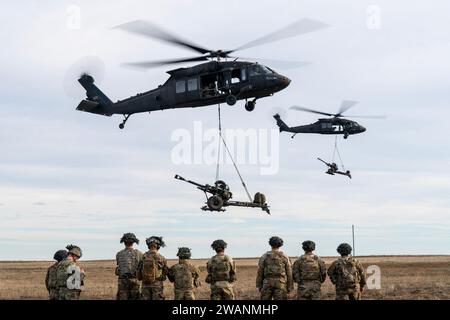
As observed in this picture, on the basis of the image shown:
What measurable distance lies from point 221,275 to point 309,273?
6.21ft

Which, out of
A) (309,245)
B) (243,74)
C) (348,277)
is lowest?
(348,277)

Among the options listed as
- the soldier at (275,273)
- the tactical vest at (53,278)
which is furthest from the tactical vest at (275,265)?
the tactical vest at (53,278)

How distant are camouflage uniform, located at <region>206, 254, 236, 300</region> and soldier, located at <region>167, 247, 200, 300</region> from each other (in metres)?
0.41

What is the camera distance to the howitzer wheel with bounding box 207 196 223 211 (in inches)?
957

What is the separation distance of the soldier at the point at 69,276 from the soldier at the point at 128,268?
34.7 inches

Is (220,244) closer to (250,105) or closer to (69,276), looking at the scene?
(69,276)

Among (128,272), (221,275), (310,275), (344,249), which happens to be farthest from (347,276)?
A: (128,272)

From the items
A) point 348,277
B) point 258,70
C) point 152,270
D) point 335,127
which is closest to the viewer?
point 152,270

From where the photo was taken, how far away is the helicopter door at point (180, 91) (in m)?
27.5

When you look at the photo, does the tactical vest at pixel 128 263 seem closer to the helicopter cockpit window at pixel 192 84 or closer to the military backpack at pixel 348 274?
the military backpack at pixel 348 274

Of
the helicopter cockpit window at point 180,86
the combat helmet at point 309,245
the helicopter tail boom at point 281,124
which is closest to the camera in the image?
the combat helmet at point 309,245

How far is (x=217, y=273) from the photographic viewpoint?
545 inches

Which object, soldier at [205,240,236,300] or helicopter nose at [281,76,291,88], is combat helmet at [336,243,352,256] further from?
helicopter nose at [281,76,291,88]
